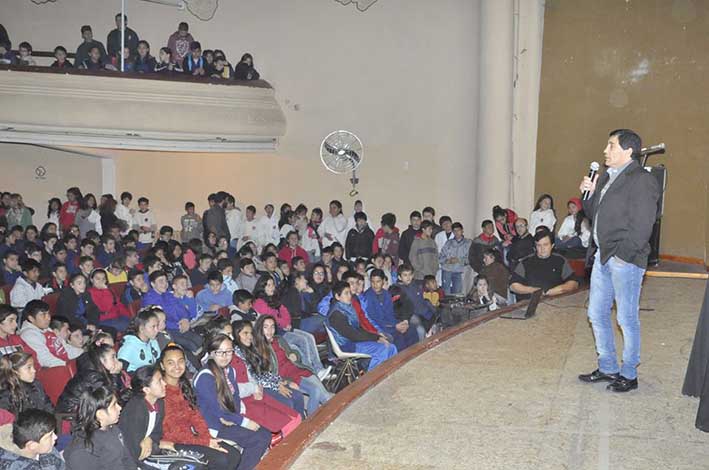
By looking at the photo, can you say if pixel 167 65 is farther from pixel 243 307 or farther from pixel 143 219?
pixel 243 307

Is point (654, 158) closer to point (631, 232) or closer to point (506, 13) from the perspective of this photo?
point (506, 13)

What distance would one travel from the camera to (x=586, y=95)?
12.7 meters

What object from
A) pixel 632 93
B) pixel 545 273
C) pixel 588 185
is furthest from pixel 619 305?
pixel 632 93

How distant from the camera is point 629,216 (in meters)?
4.61

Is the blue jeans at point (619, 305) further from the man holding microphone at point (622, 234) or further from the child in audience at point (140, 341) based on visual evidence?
the child in audience at point (140, 341)

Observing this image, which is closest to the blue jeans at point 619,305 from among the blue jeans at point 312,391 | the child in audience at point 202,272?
the blue jeans at point 312,391

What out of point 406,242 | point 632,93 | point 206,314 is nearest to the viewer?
point 206,314

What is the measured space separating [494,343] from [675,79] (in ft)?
23.1

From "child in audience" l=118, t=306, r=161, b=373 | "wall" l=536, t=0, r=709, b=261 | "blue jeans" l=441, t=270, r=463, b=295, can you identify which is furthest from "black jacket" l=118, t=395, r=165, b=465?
"wall" l=536, t=0, r=709, b=261

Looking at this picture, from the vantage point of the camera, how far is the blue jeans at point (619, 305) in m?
Answer: 4.67

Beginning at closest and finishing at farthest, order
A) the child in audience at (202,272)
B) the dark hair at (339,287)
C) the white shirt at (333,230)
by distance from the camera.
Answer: the dark hair at (339,287) < the child in audience at (202,272) < the white shirt at (333,230)

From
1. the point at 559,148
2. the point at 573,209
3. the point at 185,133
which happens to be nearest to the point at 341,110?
the point at 185,133

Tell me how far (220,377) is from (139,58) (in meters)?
9.06

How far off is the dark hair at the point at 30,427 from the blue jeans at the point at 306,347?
10.8 feet
